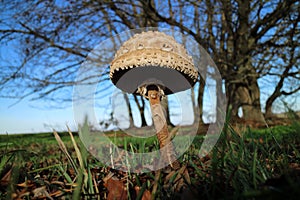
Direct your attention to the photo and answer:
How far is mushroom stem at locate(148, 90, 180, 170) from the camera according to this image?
147 cm

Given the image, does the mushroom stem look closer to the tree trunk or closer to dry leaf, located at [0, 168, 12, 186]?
dry leaf, located at [0, 168, 12, 186]

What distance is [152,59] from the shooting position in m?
1.46

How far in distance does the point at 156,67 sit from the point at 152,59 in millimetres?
189

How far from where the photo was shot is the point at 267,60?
7.43m

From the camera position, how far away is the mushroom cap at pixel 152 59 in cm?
147

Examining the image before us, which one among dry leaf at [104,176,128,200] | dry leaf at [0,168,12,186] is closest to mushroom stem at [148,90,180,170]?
dry leaf at [104,176,128,200]

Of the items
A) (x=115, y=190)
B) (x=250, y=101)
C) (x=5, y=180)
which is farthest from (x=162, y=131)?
(x=250, y=101)

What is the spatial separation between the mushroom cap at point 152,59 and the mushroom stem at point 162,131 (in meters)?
0.12

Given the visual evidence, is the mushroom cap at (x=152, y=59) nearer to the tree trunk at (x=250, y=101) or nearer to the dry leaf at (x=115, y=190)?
the dry leaf at (x=115, y=190)

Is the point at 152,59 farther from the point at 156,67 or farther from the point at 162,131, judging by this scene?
the point at 162,131

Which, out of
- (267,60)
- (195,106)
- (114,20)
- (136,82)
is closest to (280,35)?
(267,60)

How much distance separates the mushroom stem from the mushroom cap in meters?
0.12

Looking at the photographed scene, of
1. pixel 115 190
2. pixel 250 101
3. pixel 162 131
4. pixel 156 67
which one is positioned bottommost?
pixel 115 190

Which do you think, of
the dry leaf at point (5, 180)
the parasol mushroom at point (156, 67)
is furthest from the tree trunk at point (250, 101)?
the dry leaf at point (5, 180)
